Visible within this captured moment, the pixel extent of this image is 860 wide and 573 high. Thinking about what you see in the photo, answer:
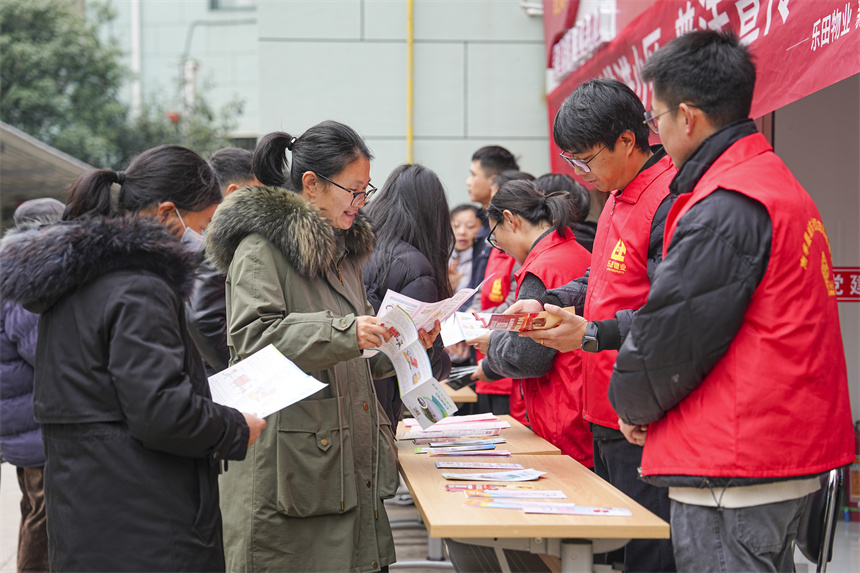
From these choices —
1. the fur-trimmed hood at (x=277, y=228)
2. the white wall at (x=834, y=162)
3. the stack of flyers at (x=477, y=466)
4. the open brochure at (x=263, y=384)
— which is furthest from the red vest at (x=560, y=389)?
the white wall at (x=834, y=162)

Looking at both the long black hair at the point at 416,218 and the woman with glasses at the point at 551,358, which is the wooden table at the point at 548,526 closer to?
the woman with glasses at the point at 551,358

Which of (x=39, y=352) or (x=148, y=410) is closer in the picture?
(x=148, y=410)

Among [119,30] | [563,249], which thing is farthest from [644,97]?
[119,30]

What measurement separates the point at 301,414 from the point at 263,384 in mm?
277

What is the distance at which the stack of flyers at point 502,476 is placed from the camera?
2271mm

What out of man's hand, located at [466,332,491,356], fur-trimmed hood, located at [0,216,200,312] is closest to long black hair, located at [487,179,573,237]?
man's hand, located at [466,332,491,356]

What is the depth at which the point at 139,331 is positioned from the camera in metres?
1.74

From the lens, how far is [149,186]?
2422mm

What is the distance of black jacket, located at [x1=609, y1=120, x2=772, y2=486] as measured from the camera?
1.66 metres

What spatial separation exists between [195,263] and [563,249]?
1531 mm

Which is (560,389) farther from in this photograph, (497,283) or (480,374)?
(497,283)

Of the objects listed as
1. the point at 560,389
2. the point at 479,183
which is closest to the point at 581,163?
the point at 560,389

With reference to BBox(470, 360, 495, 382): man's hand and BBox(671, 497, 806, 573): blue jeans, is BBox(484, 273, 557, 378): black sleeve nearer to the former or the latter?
BBox(470, 360, 495, 382): man's hand

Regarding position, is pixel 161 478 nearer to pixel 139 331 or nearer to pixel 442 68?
pixel 139 331
